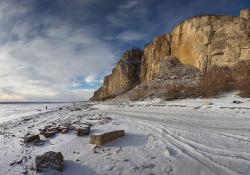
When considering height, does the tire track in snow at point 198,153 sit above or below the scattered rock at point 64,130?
below

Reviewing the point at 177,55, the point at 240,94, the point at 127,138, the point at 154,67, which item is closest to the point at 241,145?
the point at 127,138

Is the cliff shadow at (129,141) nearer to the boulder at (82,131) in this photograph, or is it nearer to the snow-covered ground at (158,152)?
the snow-covered ground at (158,152)

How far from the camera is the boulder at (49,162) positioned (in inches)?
228

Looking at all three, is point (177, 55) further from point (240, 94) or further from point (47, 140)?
point (47, 140)

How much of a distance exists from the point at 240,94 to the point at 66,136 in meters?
11.6

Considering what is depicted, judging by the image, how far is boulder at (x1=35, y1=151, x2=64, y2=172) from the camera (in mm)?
5787

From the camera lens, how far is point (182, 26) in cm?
4266

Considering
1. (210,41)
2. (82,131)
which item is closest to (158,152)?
(82,131)

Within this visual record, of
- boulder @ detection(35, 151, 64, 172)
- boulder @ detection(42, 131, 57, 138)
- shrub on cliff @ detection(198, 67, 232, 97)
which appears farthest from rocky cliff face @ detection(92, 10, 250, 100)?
boulder @ detection(35, 151, 64, 172)

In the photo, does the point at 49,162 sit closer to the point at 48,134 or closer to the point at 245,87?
the point at 48,134

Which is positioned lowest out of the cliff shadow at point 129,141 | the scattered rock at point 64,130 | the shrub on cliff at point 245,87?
the cliff shadow at point 129,141

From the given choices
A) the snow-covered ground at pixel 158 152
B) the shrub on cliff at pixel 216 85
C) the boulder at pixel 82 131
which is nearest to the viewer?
the snow-covered ground at pixel 158 152

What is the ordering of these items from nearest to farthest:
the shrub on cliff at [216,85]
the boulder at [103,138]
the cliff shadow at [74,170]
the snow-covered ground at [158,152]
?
the snow-covered ground at [158,152] < the cliff shadow at [74,170] < the boulder at [103,138] < the shrub on cliff at [216,85]

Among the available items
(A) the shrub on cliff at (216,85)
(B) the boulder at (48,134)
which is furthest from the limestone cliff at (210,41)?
(B) the boulder at (48,134)
